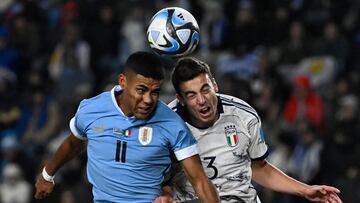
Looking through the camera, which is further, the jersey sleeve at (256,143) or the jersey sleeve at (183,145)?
the jersey sleeve at (256,143)

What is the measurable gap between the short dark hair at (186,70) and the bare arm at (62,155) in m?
0.90

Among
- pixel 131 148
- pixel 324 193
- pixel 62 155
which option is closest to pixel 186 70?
pixel 131 148

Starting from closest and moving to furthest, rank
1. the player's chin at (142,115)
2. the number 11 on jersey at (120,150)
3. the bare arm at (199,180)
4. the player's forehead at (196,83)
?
the bare arm at (199,180) → the player's chin at (142,115) → the number 11 on jersey at (120,150) → the player's forehead at (196,83)

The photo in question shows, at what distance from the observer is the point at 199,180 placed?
22.0 feet

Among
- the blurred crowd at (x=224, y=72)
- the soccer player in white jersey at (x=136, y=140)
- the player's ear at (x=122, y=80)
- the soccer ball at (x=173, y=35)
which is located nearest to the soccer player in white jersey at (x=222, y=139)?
the soccer ball at (x=173, y=35)

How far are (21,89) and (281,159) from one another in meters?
5.13

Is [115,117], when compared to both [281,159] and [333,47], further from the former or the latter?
[333,47]

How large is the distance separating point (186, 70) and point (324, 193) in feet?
4.46

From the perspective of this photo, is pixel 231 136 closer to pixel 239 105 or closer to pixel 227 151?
pixel 227 151

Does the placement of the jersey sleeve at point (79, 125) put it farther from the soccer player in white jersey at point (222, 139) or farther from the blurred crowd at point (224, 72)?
the blurred crowd at point (224, 72)

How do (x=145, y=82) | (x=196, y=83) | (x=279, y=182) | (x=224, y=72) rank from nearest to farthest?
(x=145, y=82) < (x=196, y=83) < (x=279, y=182) < (x=224, y=72)

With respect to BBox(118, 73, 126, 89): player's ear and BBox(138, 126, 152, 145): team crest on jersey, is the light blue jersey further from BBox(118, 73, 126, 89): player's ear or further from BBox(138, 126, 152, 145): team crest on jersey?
BBox(118, 73, 126, 89): player's ear

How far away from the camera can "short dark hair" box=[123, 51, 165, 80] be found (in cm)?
671

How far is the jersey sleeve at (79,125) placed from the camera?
23.4 feet
